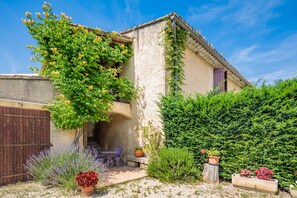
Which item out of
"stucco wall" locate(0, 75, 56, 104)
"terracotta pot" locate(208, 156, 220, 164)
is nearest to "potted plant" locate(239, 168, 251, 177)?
"terracotta pot" locate(208, 156, 220, 164)

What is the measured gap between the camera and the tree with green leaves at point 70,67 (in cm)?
821

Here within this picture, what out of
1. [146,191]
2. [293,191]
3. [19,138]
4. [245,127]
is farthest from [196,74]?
[19,138]

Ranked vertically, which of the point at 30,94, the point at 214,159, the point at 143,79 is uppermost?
the point at 143,79

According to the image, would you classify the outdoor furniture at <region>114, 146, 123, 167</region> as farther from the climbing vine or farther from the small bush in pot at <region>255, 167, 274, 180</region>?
the small bush in pot at <region>255, 167, 274, 180</region>

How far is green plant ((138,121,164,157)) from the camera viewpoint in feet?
32.0

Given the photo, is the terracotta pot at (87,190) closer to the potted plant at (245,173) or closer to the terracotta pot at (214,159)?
the terracotta pot at (214,159)

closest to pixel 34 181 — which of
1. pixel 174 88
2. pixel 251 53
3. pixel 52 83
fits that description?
pixel 52 83

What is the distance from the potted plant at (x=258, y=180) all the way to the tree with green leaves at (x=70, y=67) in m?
6.20

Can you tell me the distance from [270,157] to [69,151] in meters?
7.58

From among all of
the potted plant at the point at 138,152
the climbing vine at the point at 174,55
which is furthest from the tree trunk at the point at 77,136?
the climbing vine at the point at 174,55

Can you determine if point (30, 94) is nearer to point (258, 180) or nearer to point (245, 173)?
point (245, 173)

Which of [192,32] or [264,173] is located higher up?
[192,32]

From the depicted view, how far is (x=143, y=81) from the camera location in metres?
10.9

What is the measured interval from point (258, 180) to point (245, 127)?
6.09 ft
